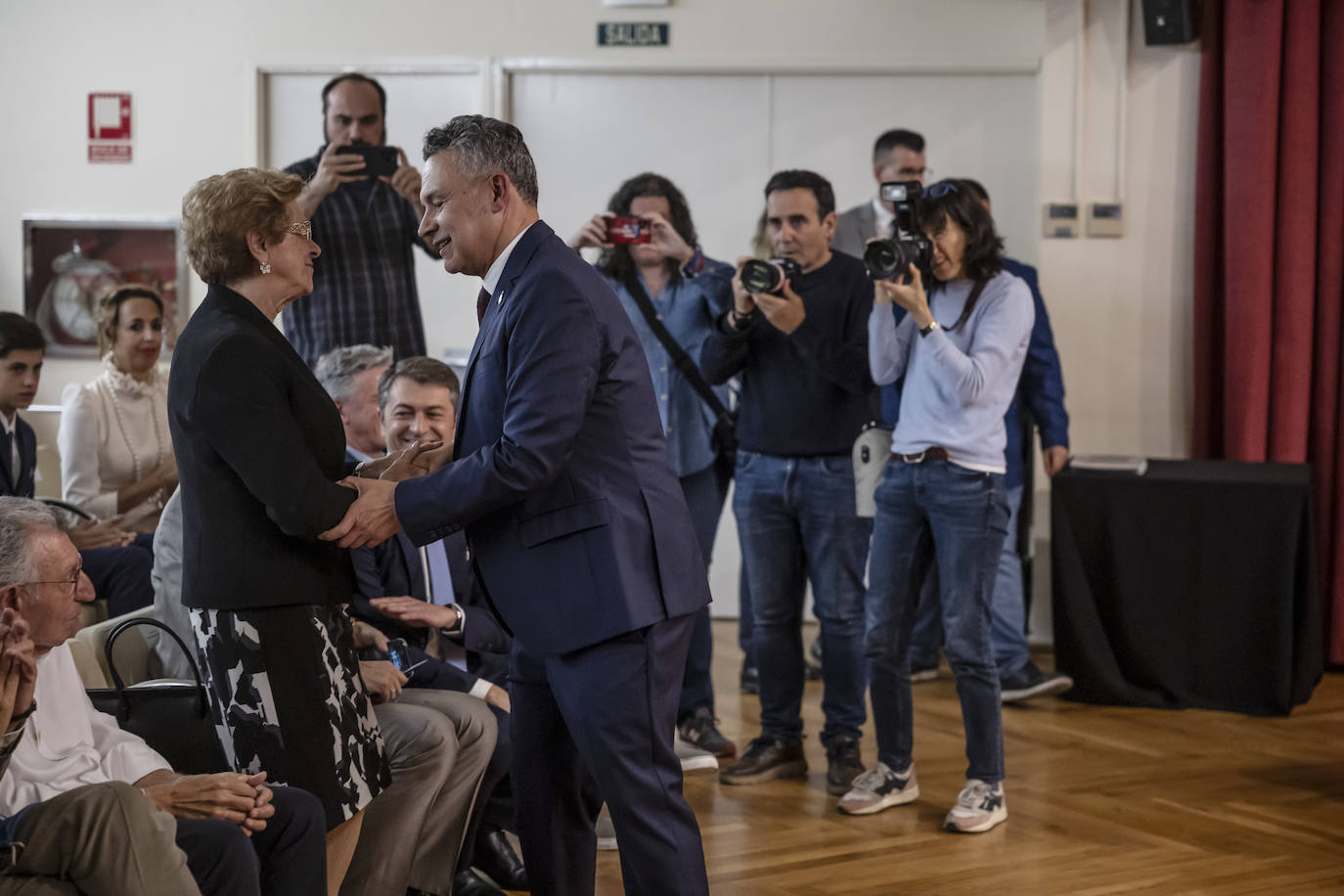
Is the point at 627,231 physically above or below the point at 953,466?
above

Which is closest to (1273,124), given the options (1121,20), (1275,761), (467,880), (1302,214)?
(1302,214)

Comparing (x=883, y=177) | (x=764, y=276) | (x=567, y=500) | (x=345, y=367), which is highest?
(x=883, y=177)

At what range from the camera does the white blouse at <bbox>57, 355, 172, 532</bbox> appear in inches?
155

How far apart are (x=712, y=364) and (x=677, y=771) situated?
1.65 metres

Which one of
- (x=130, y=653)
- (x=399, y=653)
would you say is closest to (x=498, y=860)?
(x=399, y=653)

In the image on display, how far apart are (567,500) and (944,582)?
1409 millimetres

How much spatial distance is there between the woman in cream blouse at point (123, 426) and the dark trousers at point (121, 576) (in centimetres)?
29

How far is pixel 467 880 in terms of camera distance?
9.00 ft

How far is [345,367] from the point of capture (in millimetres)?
3184

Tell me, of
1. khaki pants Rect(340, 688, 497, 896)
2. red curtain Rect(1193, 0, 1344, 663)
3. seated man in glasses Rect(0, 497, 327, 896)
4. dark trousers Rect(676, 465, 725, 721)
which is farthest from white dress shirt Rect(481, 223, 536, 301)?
red curtain Rect(1193, 0, 1344, 663)

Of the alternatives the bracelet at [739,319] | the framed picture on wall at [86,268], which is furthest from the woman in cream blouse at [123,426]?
the bracelet at [739,319]

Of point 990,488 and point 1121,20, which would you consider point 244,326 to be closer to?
→ point 990,488

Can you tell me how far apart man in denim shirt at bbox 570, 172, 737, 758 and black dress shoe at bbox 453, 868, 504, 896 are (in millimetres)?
1173

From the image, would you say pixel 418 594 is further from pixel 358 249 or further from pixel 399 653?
pixel 358 249
